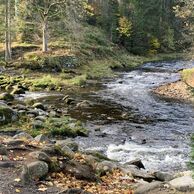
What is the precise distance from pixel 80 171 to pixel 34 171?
4.44 ft

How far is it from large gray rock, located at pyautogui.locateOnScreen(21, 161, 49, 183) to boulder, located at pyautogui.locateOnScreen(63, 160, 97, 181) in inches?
28.4

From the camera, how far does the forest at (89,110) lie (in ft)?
33.2

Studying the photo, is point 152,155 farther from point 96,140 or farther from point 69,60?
point 69,60

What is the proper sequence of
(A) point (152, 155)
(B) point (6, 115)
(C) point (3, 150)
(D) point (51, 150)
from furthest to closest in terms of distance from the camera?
1. (B) point (6, 115)
2. (A) point (152, 155)
3. (D) point (51, 150)
4. (C) point (3, 150)

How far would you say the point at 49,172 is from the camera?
10.1m

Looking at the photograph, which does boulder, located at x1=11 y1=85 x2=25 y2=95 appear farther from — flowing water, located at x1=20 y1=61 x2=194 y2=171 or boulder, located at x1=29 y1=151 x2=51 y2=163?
boulder, located at x1=29 y1=151 x2=51 y2=163

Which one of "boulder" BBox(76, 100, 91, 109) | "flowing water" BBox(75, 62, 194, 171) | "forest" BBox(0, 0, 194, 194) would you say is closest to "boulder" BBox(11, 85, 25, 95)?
"forest" BBox(0, 0, 194, 194)

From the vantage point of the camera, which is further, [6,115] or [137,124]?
[137,124]

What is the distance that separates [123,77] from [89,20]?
24.9m

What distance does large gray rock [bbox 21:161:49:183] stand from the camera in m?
9.41

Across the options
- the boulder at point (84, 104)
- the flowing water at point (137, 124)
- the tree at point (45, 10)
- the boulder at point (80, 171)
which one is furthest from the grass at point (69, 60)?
the boulder at point (80, 171)

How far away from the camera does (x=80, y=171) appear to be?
1049 centimetres

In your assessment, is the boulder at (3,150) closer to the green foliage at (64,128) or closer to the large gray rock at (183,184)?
the large gray rock at (183,184)

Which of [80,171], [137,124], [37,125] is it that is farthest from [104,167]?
[137,124]
